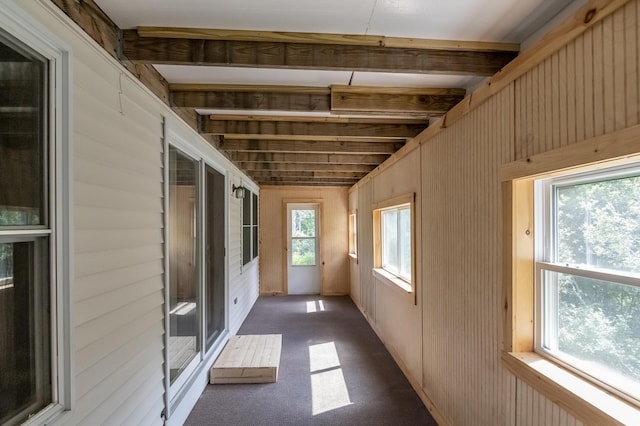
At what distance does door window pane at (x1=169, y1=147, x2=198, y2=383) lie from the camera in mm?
2588

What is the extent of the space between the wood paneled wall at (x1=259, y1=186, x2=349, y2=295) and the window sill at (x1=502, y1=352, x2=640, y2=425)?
5.92m

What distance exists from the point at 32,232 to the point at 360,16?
1643 millimetres

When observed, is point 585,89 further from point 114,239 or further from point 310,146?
point 310,146

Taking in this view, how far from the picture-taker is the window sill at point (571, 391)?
3.88 ft

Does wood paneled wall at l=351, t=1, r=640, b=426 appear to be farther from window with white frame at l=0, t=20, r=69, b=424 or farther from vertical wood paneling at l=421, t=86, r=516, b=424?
window with white frame at l=0, t=20, r=69, b=424

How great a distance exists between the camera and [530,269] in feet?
5.55

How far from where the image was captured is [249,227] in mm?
6172

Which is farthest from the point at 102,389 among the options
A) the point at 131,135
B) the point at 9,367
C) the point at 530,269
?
the point at 530,269

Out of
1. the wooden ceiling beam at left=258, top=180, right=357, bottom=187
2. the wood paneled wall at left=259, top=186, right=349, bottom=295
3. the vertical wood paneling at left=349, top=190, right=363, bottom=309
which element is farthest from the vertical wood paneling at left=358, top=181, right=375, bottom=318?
the wood paneled wall at left=259, top=186, right=349, bottom=295

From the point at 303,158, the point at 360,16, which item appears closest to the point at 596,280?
the point at 360,16

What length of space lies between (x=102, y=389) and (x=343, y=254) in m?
6.25

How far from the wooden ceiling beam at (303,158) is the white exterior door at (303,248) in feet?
9.72

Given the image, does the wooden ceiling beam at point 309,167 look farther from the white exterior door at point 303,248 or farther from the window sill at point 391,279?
the white exterior door at point 303,248

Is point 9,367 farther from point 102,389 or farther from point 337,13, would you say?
point 337,13
